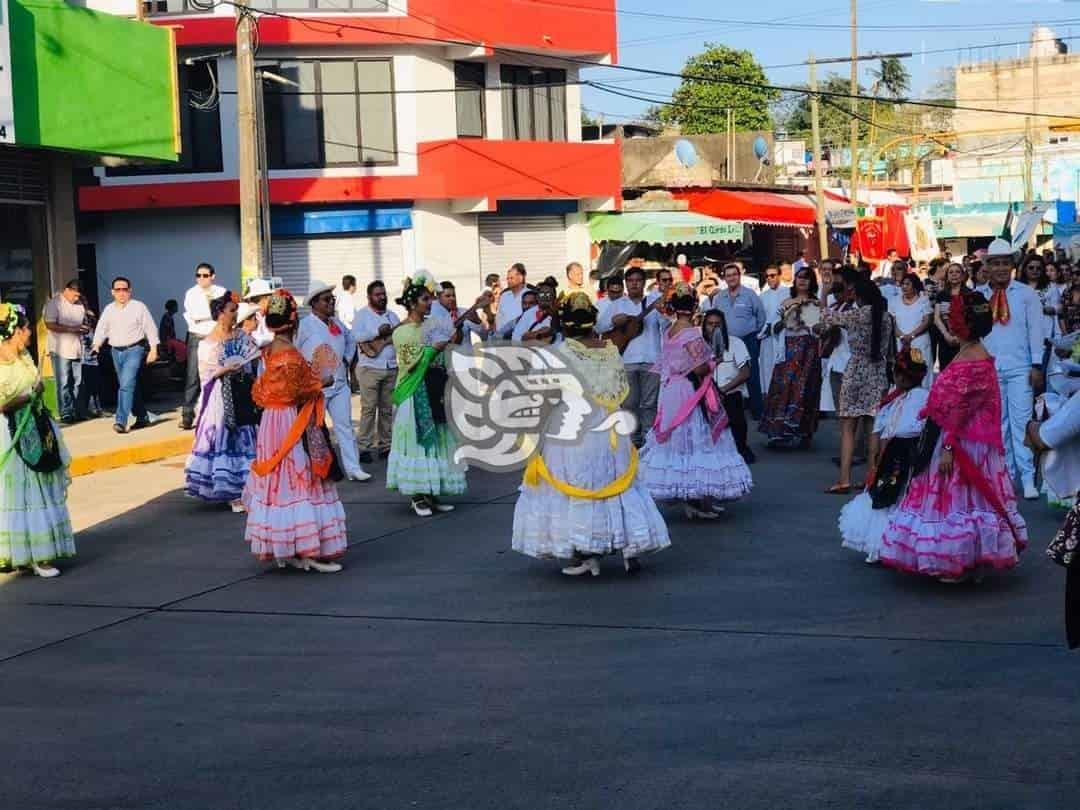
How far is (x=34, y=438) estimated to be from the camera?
9.96m

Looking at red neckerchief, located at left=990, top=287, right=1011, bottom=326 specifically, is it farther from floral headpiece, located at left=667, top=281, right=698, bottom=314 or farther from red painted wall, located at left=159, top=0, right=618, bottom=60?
red painted wall, located at left=159, top=0, right=618, bottom=60

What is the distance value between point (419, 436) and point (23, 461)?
10.6 ft

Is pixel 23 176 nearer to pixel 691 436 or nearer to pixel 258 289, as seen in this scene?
pixel 258 289

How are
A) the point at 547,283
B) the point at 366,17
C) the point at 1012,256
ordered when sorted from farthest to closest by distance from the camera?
the point at 366,17, the point at 547,283, the point at 1012,256

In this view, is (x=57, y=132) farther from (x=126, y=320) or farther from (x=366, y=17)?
(x=366, y=17)

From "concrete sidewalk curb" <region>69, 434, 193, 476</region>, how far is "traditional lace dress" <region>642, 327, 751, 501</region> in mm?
6843

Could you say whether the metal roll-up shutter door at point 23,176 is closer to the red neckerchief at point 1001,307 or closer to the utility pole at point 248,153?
the utility pole at point 248,153

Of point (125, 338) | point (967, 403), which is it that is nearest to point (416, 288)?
point (967, 403)

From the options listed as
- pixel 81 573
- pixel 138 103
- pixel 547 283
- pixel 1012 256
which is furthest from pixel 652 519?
pixel 138 103

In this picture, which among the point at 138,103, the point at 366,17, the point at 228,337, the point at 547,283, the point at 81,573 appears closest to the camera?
the point at 81,573

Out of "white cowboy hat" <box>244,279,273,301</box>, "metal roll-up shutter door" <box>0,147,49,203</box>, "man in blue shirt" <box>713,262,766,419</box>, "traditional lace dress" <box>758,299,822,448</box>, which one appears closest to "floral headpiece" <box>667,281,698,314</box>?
"white cowboy hat" <box>244,279,273,301</box>

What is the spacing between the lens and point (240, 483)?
12594mm

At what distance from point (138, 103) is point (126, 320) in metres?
2.96

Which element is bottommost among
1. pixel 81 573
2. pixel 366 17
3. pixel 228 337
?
pixel 81 573
